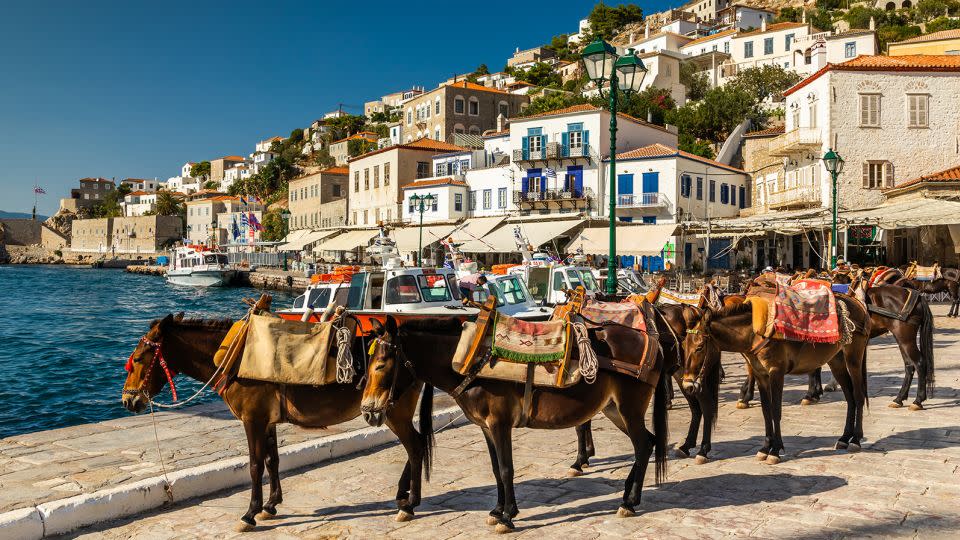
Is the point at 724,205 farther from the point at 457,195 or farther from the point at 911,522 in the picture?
the point at 911,522

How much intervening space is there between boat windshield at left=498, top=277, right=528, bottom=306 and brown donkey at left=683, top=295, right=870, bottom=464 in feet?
29.9

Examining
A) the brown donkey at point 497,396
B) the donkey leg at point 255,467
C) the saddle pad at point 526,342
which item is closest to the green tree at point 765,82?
the brown donkey at point 497,396

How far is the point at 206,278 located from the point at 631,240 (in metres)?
42.5

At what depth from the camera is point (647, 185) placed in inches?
1642

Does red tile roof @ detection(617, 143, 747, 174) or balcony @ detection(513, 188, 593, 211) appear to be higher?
red tile roof @ detection(617, 143, 747, 174)

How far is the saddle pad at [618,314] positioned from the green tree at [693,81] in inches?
3020

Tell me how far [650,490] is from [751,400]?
4722 mm

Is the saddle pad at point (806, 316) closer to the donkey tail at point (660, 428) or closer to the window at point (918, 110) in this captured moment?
the donkey tail at point (660, 428)

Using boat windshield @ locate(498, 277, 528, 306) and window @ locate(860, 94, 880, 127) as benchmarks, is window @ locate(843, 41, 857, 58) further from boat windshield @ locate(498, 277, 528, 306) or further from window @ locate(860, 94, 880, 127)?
boat windshield @ locate(498, 277, 528, 306)

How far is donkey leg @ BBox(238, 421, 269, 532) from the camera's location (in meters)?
5.57

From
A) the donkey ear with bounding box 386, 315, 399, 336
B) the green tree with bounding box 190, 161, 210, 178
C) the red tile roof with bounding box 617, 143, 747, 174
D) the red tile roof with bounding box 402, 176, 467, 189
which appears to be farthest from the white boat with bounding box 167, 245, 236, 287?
the green tree with bounding box 190, 161, 210, 178

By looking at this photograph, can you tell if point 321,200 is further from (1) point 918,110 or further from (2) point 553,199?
(1) point 918,110

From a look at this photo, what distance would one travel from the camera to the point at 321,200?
2940 inches

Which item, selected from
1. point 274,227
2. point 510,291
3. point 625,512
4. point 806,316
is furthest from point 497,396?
point 274,227
